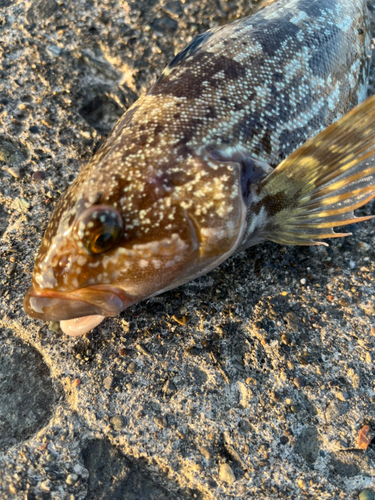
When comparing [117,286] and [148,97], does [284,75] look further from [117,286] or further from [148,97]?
[117,286]

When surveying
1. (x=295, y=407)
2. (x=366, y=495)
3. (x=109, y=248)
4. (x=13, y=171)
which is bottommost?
(x=366, y=495)

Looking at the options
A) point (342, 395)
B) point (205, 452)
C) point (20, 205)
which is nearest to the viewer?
point (205, 452)

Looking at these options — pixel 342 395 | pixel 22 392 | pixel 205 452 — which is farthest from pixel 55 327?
pixel 342 395

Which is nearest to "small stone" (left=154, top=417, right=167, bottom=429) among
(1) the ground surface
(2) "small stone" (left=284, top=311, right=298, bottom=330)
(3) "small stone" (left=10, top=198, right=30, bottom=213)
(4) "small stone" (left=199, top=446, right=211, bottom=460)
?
(1) the ground surface

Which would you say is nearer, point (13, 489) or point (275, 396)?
point (13, 489)

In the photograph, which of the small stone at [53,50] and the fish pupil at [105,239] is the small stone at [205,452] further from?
the small stone at [53,50]

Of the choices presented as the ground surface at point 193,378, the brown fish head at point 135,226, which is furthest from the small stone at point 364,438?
the brown fish head at point 135,226

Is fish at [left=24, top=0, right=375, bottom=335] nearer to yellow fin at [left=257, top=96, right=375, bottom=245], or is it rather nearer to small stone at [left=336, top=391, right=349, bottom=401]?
yellow fin at [left=257, top=96, right=375, bottom=245]

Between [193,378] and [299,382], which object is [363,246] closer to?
[299,382]
